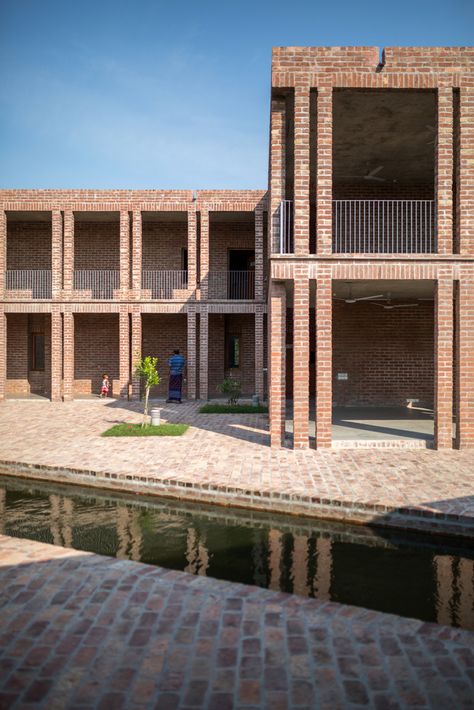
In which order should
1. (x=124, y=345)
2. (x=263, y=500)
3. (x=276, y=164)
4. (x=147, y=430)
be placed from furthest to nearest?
(x=124, y=345) → (x=147, y=430) → (x=276, y=164) → (x=263, y=500)

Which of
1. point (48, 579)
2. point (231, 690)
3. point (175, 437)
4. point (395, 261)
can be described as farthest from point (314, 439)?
point (231, 690)

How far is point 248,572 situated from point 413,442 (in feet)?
18.9

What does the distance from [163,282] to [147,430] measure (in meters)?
10.2

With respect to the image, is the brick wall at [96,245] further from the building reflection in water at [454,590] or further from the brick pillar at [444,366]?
the building reflection in water at [454,590]

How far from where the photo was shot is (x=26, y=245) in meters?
20.0

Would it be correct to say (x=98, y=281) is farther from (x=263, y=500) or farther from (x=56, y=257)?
(x=263, y=500)

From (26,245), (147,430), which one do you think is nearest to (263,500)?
(147,430)

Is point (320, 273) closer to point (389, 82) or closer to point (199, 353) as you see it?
point (389, 82)

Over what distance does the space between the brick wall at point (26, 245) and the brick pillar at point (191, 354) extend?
7374mm

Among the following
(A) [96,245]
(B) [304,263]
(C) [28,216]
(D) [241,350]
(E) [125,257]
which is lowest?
(D) [241,350]

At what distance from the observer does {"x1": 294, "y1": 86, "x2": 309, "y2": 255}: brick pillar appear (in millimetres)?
9026

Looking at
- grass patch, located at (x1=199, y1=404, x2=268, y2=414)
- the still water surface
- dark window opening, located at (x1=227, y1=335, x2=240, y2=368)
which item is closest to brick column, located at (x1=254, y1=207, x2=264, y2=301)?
dark window opening, located at (x1=227, y1=335, x2=240, y2=368)

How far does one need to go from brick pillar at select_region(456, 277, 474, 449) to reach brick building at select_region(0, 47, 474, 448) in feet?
0.13

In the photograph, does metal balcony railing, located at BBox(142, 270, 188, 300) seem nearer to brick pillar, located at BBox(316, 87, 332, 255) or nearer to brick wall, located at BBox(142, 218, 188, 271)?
brick wall, located at BBox(142, 218, 188, 271)
